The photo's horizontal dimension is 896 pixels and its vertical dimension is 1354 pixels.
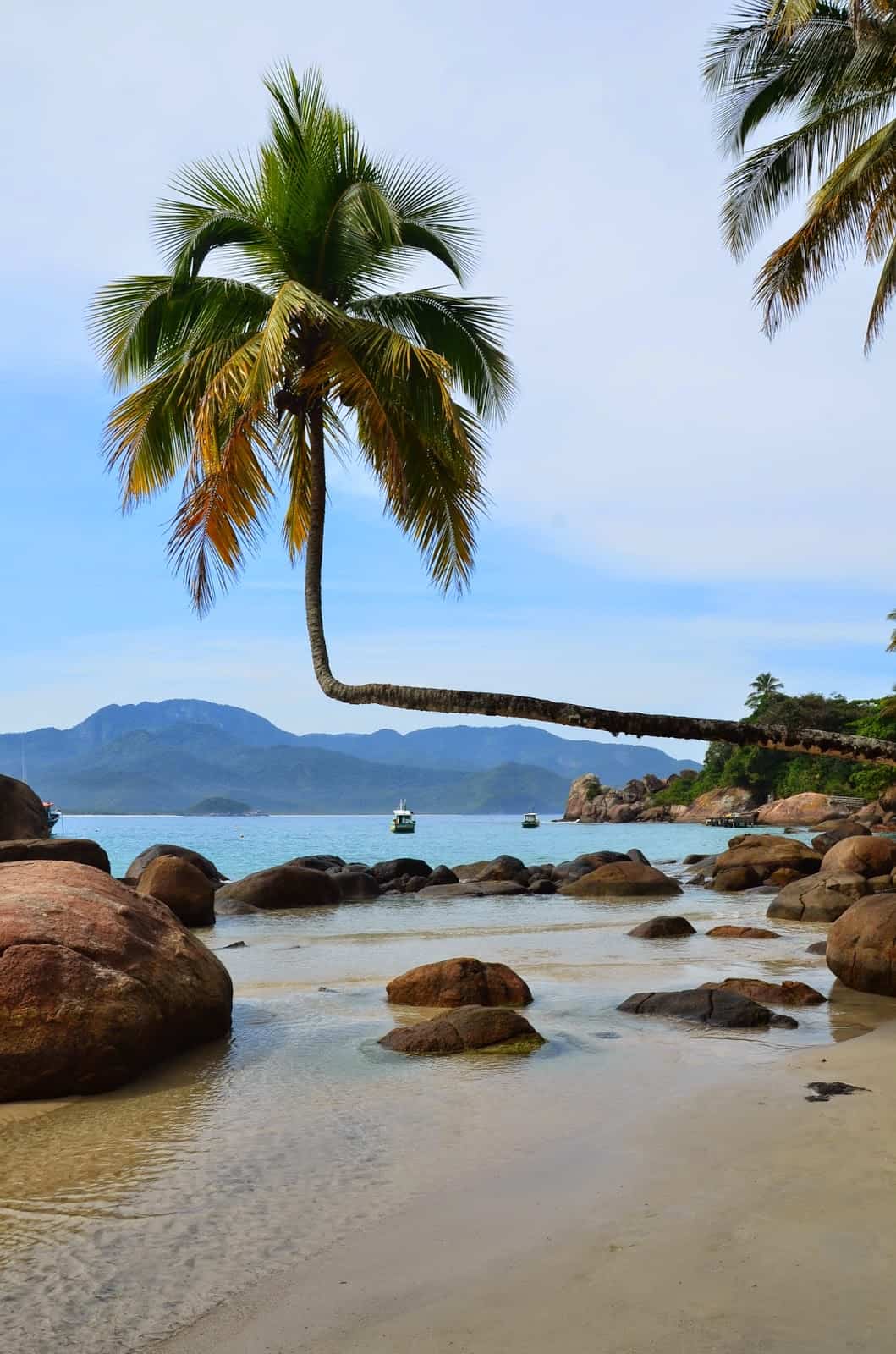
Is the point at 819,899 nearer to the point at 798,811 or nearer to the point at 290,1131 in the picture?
the point at 290,1131

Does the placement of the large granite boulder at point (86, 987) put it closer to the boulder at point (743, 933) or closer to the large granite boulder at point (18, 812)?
the boulder at point (743, 933)

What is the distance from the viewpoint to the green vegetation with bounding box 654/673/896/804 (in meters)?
64.4

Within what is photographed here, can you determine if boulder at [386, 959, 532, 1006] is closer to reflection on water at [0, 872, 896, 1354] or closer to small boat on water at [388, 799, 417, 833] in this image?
reflection on water at [0, 872, 896, 1354]

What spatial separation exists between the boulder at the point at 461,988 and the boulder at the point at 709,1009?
1006 mm

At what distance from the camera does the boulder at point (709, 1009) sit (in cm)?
862

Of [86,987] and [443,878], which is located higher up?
[86,987]

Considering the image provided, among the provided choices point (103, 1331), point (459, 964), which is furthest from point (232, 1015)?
point (103, 1331)

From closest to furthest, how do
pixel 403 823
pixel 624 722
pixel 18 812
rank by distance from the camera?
pixel 624 722 < pixel 18 812 < pixel 403 823

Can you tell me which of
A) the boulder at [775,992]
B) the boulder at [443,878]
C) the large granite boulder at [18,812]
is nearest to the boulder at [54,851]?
the large granite boulder at [18,812]

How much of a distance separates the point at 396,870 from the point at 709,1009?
2106 cm

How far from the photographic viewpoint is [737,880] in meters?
26.4

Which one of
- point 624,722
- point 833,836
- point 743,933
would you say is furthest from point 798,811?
point 624,722

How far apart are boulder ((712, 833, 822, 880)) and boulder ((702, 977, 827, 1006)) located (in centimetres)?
1729

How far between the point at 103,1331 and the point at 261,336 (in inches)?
332
